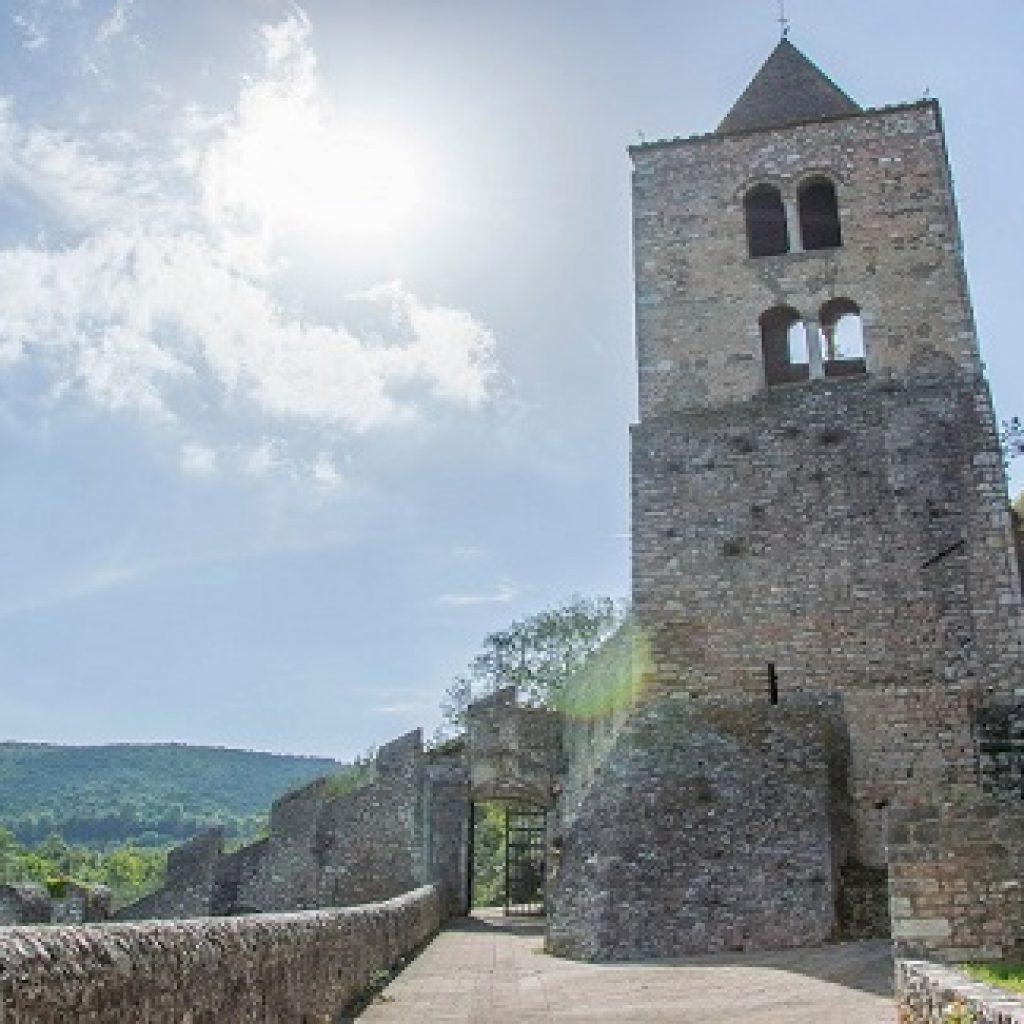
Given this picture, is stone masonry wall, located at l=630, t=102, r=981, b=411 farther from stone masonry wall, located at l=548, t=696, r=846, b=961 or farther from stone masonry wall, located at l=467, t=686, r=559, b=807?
stone masonry wall, located at l=467, t=686, r=559, b=807

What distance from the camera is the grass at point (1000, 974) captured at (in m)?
5.73

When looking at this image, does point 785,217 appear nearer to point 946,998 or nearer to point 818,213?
point 818,213

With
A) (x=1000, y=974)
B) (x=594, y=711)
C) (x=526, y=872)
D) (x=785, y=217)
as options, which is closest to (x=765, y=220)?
(x=785, y=217)

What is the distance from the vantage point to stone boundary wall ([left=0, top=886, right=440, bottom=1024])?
308cm

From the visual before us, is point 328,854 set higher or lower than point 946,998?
higher

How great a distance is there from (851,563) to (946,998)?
10098 millimetres

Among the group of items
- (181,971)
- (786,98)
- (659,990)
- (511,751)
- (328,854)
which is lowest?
(659,990)

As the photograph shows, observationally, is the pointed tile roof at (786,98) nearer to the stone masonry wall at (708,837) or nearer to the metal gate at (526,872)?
the stone masonry wall at (708,837)

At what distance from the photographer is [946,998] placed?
18.6 ft

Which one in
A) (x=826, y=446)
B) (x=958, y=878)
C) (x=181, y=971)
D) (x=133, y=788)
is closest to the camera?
(x=181, y=971)

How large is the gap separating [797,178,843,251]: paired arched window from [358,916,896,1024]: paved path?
1169 centimetres

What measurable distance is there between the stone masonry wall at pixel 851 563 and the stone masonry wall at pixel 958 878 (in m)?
6.22

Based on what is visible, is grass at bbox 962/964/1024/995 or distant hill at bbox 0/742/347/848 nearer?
grass at bbox 962/964/1024/995

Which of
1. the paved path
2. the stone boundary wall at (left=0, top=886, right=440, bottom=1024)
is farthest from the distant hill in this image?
the stone boundary wall at (left=0, top=886, right=440, bottom=1024)
